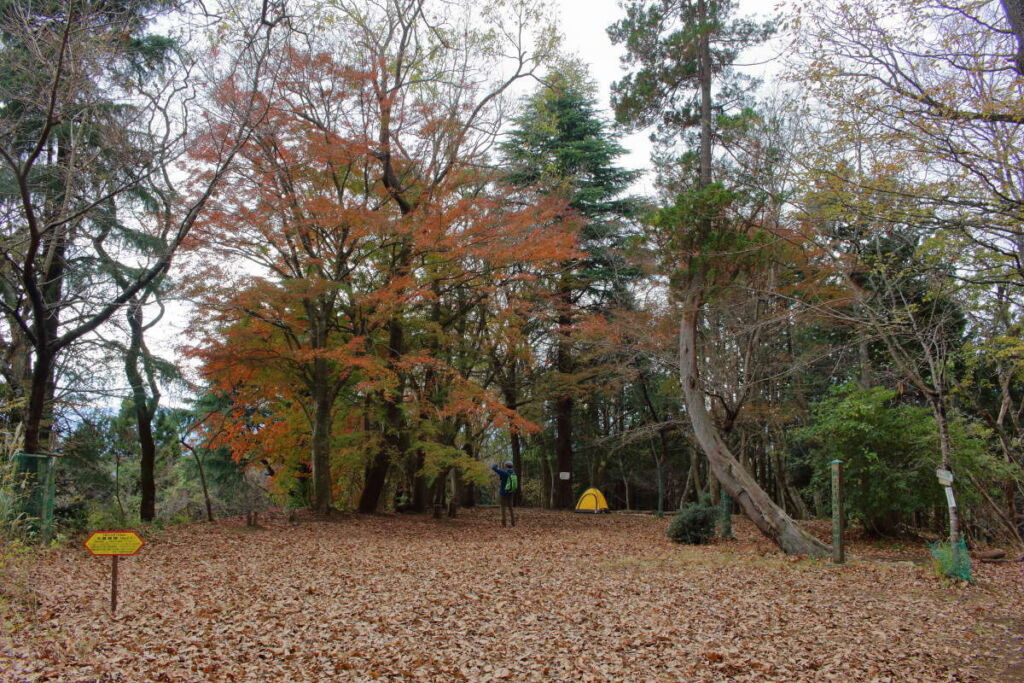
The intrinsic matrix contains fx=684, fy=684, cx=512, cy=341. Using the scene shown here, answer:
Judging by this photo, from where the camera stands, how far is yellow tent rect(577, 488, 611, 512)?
2178cm

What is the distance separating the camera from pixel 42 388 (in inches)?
363

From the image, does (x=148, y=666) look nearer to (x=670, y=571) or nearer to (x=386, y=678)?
(x=386, y=678)

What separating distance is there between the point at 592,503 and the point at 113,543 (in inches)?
699

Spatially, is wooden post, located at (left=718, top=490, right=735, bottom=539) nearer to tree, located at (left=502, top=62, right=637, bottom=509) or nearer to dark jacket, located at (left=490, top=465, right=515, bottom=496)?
dark jacket, located at (left=490, top=465, right=515, bottom=496)

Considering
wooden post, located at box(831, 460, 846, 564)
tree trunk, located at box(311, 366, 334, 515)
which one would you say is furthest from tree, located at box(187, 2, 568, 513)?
wooden post, located at box(831, 460, 846, 564)

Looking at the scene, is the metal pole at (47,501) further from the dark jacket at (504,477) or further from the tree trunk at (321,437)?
the dark jacket at (504,477)

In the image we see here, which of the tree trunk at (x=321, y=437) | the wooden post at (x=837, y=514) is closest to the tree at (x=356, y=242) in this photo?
the tree trunk at (x=321, y=437)

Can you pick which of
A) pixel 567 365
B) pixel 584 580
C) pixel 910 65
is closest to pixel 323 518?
pixel 584 580

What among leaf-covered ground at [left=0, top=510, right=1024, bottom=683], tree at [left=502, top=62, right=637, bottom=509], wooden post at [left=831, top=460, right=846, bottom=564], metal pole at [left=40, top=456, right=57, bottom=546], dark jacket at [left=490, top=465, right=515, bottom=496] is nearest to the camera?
leaf-covered ground at [left=0, top=510, right=1024, bottom=683]

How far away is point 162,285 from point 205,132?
3.01 meters

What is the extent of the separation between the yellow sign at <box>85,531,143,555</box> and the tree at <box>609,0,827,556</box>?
343 inches

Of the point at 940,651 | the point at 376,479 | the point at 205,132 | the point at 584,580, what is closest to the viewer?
the point at 940,651

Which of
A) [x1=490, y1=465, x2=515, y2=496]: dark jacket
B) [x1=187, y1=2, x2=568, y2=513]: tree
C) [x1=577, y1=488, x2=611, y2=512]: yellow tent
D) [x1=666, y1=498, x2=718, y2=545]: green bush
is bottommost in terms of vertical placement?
[x1=577, y1=488, x2=611, y2=512]: yellow tent

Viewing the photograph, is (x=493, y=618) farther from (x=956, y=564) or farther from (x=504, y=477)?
(x=504, y=477)
